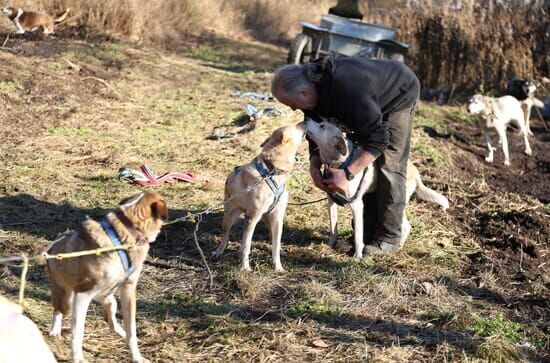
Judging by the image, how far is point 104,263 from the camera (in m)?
3.83

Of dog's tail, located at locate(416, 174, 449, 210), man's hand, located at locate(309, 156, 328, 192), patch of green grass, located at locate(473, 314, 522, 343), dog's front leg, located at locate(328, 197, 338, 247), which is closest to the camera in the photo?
patch of green grass, located at locate(473, 314, 522, 343)

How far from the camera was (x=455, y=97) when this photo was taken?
49.7ft

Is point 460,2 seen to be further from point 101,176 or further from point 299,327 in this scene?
point 299,327

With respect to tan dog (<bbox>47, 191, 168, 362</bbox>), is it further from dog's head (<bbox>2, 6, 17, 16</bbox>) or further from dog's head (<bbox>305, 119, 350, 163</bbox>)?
dog's head (<bbox>2, 6, 17, 16</bbox>)

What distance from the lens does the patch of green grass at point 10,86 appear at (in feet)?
35.0

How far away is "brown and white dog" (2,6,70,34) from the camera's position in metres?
14.0

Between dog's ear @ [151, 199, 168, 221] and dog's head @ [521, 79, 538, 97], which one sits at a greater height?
dog's ear @ [151, 199, 168, 221]

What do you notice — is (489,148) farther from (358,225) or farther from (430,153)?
(358,225)

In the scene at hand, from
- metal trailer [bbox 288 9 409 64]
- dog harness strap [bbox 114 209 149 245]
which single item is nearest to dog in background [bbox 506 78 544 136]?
metal trailer [bbox 288 9 409 64]

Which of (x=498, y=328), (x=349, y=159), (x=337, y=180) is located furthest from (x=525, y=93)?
(x=498, y=328)

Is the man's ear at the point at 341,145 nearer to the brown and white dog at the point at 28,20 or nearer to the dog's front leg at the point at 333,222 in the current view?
the dog's front leg at the point at 333,222

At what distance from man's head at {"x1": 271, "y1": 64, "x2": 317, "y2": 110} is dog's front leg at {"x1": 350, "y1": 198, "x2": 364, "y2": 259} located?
4.19ft

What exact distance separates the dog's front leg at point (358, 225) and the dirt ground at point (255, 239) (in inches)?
6.1

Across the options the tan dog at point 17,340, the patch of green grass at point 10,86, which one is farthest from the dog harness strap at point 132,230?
the patch of green grass at point 10,86
